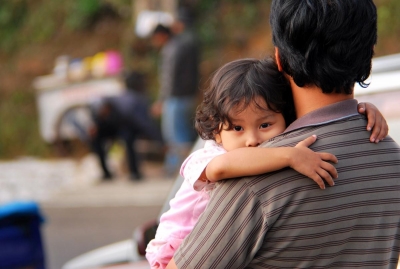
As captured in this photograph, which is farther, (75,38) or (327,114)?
(75,38)

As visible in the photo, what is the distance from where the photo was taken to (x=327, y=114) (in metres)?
1.70

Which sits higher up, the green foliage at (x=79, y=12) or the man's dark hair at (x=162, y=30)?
the green foliage at (x=79, y=12)

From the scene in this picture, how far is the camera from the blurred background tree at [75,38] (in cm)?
1264

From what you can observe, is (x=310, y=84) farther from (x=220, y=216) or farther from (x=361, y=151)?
(x=220, y=216)

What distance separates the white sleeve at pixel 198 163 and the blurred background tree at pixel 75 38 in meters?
9.54

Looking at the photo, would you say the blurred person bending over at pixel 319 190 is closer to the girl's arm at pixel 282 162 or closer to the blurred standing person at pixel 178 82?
the girl's arm at pixel 282 162

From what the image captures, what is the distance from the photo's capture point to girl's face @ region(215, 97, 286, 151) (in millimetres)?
1823

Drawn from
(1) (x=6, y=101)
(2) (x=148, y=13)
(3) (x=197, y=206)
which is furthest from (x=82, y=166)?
(3) (x=197, y=206)

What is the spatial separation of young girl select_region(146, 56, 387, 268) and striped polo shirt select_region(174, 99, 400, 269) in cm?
4

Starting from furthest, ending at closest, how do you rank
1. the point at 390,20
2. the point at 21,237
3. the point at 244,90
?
the point at 390,20 < the point at 21,237 < the point at 244,90

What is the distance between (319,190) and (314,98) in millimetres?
234

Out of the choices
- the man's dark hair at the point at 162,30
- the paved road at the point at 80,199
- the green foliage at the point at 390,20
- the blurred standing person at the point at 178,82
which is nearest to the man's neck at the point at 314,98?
the paved road at the point at 80,199

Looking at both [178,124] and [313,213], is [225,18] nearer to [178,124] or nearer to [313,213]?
[178,124]

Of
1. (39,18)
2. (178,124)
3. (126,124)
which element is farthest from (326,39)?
(39,18)
